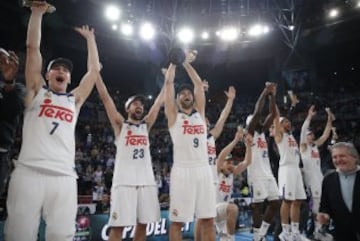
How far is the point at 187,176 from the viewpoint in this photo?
4641mm

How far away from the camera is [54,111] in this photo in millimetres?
3543

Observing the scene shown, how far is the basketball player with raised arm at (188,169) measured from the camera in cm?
458

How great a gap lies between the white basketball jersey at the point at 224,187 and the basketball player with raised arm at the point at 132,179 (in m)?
2.15

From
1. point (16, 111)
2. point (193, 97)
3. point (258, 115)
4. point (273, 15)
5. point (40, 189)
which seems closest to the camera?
point (40, 189)

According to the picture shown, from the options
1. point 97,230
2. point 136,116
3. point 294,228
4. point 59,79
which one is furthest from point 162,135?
point 59,79

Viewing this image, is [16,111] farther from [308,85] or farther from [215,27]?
[308,85]

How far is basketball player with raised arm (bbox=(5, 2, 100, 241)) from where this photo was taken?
3127 mm

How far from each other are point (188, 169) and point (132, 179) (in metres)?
0.73

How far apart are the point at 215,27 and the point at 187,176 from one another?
1582 centimetres

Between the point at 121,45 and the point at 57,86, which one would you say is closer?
the point at 57,86

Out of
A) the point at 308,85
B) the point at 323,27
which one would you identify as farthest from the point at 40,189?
the point at 308,85

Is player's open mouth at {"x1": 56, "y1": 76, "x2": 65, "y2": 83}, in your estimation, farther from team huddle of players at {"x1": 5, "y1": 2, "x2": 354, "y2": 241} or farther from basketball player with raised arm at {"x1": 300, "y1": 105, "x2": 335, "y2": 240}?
basketball player with raised arm at {"x1": 300, "y1": 105, "x2": 335, "y2": 240}

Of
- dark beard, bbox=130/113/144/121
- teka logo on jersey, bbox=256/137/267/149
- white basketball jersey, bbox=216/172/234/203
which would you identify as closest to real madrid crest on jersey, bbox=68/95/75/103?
dark beard, bbox=130/113/144/121

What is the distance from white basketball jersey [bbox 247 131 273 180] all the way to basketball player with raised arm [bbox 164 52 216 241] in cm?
244
